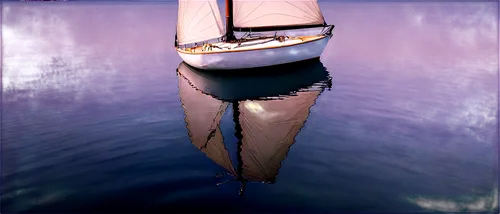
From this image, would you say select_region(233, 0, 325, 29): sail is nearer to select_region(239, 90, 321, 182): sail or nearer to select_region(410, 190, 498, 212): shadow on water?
select_region(239, 90, 321, 182): sail

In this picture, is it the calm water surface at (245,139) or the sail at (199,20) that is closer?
the calm water surface at (245,139)

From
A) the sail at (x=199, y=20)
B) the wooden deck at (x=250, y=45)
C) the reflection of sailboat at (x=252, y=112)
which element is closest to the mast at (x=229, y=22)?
the sail at (x=199, y=20)

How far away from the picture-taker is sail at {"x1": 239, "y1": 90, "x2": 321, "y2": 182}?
12445 mm

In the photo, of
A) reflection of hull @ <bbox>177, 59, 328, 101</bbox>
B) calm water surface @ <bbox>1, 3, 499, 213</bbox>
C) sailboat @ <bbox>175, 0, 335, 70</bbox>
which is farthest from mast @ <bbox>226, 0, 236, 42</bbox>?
calm water surface @ <bbox>1, 3, 499, 213</bbox>

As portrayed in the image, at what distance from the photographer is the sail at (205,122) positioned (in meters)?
13.4

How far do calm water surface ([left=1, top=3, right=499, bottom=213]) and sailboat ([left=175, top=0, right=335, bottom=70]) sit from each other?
1.57 metres

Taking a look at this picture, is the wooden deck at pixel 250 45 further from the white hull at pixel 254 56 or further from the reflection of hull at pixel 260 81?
the reflection of hull at pixel 260 81


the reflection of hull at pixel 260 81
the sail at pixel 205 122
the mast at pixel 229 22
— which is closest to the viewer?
the sail at pixel 205 122

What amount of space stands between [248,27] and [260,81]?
19.8ft

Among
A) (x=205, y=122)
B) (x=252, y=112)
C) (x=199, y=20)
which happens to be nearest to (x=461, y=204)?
(x=252, y=112)

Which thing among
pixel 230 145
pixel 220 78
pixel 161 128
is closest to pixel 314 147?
pixel 230 145

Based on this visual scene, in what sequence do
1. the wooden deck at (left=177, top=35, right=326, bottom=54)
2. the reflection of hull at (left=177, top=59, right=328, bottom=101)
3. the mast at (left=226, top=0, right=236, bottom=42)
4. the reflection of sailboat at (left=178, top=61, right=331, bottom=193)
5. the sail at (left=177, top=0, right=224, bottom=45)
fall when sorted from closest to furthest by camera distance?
the reflection of sailboat at (left=178, top=61, right=331, bottom=193), the reflection of hull at (left=177, top=59, right=328, bottom=101), the wooden deck at (left=177, top=35, right=326, bottom=54), the sail at (left=177, top=0, right=224, bottom=45), the mast at (left=226, top=0, right=236, bottom=42)

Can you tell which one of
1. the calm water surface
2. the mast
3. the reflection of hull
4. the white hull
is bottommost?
the calm water surface

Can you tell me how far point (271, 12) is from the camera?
96.2 feet
